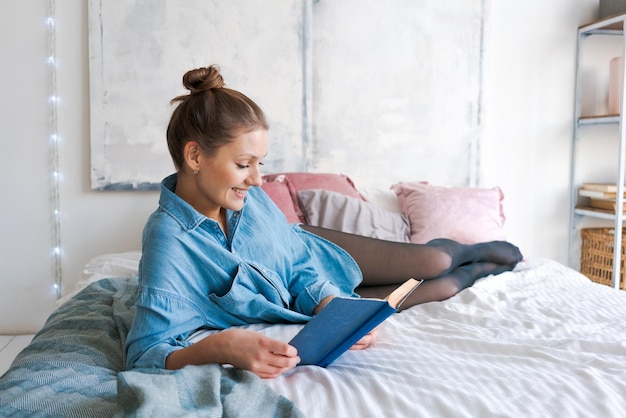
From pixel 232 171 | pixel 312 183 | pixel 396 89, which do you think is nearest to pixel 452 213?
pixel 312 183

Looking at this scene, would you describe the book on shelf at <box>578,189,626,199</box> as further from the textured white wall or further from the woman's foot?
the woman's foot

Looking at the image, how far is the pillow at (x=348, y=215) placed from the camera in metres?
2.42

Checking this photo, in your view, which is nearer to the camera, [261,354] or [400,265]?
[261,354]

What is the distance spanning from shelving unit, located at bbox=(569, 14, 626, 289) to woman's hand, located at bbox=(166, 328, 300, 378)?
255 centimetres

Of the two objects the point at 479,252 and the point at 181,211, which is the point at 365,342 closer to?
the point at 181,211

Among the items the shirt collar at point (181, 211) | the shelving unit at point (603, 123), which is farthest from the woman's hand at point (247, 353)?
the shelving unit at point (603, 123)

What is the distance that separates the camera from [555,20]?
11.2 feet

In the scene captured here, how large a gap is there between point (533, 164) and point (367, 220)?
1.44 m

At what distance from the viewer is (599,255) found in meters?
3.36

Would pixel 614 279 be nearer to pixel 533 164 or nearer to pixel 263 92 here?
pixel 533 164

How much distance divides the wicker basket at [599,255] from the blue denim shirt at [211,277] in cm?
225

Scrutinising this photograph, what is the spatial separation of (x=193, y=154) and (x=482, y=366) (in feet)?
2.47

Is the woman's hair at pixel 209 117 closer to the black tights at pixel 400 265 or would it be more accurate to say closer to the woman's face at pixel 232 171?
the woman's face at pixel 232 171

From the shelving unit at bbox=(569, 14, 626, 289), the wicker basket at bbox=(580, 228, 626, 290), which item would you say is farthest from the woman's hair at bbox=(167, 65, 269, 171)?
the wicker basket at bbox=(580, 228, 626, 290)
